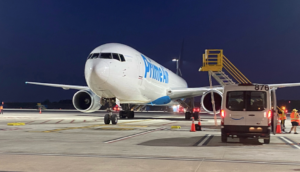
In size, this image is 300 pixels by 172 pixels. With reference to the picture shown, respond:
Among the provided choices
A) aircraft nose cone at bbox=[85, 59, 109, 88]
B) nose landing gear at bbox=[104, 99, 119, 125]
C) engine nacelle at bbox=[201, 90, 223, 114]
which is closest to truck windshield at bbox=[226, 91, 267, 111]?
aircraft nose cone at bbox=[85, 59, 109, 88]

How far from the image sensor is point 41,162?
22.1 feet

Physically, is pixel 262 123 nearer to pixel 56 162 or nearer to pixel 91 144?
pixel 91 144

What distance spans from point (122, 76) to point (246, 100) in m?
7.77

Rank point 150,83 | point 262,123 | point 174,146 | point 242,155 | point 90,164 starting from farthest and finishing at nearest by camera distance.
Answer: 1. point 150,83
2. point 262,123
3. point 174,146
4. point 242,155
5. point 90,164

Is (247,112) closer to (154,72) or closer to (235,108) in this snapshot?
→ (235,108)

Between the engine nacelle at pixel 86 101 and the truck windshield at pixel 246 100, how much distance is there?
12640mm

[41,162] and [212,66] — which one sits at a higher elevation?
[212,66]

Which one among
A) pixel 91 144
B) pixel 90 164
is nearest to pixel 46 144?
pixel 91 144

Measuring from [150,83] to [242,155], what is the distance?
13.0 m

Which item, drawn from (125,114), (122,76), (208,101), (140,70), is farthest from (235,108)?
(125,114)

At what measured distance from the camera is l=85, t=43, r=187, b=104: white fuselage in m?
16.2

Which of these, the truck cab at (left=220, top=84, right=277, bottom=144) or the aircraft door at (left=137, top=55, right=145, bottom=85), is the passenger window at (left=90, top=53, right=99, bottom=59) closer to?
the aircraft door at (left=137, top=55, right=145, bottom=85)

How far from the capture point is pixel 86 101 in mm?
22656

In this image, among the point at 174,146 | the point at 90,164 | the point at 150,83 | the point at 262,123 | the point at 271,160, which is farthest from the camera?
the point at 150,83
